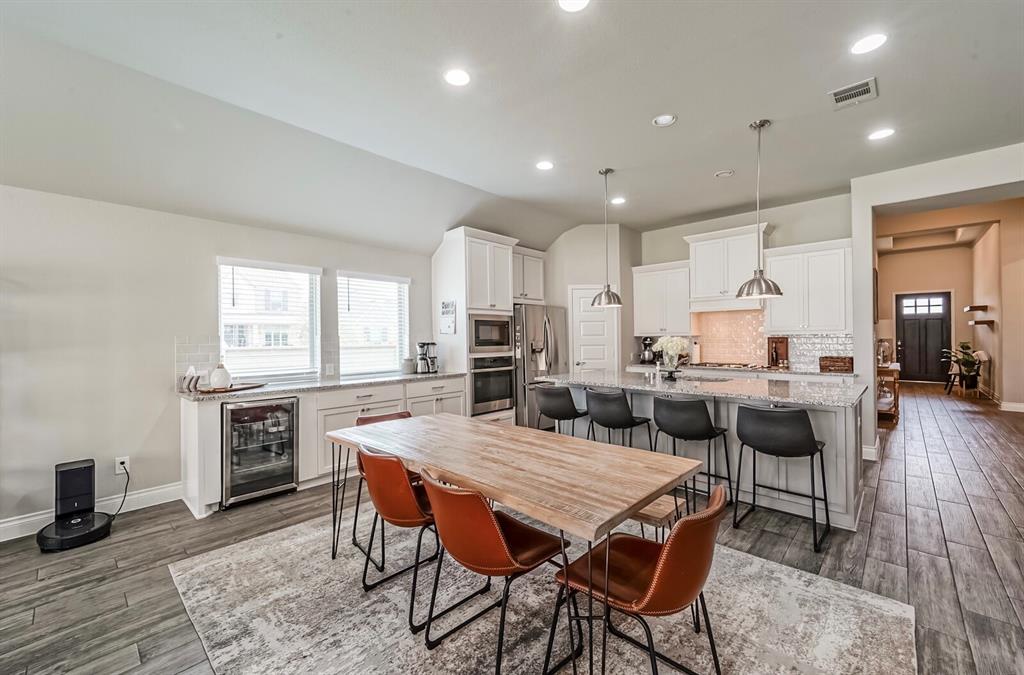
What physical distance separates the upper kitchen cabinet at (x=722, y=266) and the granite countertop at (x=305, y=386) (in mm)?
3295

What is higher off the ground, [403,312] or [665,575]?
[403,312]

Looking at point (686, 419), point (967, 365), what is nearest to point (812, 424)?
point (686, 419)

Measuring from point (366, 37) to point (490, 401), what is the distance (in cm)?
385

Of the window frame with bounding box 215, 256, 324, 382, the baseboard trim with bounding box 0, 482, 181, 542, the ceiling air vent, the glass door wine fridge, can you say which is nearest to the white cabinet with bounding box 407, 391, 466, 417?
the window frame with bounding box 215, 256, 324, 382

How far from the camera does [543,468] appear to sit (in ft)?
6.10

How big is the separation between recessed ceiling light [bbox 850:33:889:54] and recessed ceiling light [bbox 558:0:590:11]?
60.9 inches

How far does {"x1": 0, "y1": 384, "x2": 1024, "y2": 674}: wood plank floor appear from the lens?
183cm

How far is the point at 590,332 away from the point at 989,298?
7.69m

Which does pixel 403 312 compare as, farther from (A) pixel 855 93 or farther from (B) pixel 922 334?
(B) pixel 922 334

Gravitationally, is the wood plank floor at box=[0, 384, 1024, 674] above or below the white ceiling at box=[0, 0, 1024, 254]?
below

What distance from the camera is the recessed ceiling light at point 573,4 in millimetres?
1979

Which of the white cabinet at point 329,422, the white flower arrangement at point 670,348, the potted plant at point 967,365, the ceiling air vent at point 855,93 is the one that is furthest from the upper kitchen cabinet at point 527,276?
the potted plant at point 967,365

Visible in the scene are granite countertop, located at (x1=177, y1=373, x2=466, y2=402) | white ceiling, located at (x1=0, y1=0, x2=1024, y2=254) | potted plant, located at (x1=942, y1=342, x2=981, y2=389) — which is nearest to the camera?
white ceiling, located at (x1=0, y1=0, x2=1024, y2=254)

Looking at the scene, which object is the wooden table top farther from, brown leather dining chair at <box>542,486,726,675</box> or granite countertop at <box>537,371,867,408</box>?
granite countertop at <box>537,371,867,408</box>
